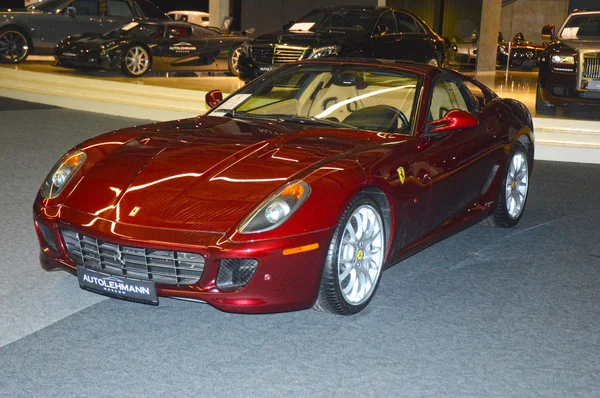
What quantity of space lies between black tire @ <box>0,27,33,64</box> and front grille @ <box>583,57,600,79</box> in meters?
10.5

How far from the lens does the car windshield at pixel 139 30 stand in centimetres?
1545

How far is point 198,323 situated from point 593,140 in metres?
6.71

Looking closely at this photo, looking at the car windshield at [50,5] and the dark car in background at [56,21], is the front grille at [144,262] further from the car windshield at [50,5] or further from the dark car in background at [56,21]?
the car windshield at [50,5]

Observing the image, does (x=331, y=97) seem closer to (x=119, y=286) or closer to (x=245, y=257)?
(x=245, y=257)

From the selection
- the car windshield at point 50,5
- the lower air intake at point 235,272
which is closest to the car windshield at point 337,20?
the car windshield at point 50,5

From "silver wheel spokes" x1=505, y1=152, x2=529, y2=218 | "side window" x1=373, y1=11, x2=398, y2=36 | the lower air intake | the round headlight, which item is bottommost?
"silver wheel spokes" x1=505, y1=152, x2=529, y2=218

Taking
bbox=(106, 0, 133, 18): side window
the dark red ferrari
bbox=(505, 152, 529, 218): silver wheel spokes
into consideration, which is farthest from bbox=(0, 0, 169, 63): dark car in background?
the dark red ferrari

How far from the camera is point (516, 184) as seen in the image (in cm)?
661

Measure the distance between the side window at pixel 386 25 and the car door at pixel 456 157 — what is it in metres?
7.71

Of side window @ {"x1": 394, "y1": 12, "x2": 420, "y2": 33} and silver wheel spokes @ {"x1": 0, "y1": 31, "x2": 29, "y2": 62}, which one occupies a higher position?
side window @ {"x1": 394, "y1": 12, "x2": 420, "y2": 33}

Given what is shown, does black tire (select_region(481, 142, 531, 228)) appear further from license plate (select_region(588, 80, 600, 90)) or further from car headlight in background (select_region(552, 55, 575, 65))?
car headlight in background (select_region(552, 55, 575, 65))

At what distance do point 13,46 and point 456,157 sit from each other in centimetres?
1315

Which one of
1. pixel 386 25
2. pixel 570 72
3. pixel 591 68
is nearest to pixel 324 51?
pixel 386 25

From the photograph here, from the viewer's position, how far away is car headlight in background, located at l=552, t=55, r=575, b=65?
35.5 feet
